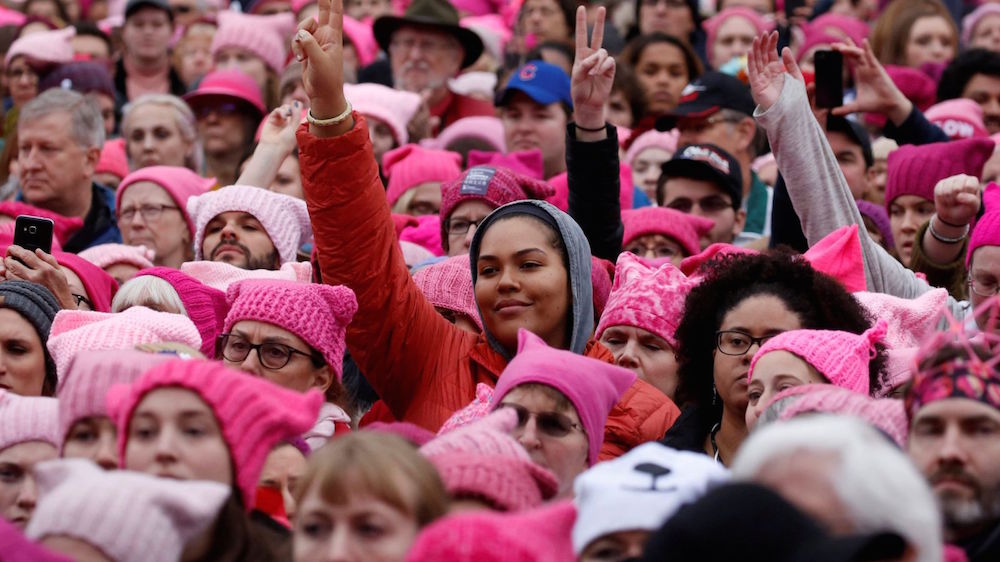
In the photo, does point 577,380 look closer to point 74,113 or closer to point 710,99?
point 710,99

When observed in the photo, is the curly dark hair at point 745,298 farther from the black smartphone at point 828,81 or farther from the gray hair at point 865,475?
the gray hair at point 865,475

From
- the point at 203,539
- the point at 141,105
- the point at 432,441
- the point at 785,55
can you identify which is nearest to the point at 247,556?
the point at 203,539

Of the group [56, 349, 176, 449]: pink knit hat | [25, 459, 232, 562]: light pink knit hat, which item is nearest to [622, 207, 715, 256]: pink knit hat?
[56, 349, 176, 449]: pink knit hat

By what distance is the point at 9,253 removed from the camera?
688 cm

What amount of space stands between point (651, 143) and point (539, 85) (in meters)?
0.93

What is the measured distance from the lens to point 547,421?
535cm

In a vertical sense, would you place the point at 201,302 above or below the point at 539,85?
below

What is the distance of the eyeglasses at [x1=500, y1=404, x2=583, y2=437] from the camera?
5.33m

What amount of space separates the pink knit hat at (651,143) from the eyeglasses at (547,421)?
4836 mm

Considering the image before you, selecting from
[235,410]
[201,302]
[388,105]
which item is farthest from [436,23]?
[235,410]

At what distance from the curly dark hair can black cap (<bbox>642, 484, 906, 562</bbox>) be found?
2.36m

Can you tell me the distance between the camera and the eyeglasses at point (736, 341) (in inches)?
235

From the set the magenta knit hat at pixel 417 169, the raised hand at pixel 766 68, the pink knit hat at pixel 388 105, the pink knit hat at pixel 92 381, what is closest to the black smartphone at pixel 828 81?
the raised hand at pixel 766 68

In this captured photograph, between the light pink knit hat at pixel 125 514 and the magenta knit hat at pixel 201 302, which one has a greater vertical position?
the light pink knit hat at pixel 125 514
